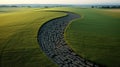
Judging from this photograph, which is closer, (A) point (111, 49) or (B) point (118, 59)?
(B) point (118, 59)

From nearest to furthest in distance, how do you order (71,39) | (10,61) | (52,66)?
(52,66) < (10,61) < (71,39)

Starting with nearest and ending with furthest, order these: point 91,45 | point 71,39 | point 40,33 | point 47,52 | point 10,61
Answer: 1. point 10,61
2. point 47,52
3. point 91,45
4. point 71,39
5. point 40,33

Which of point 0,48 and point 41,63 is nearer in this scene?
point 41,63

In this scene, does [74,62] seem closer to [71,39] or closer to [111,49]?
[111,49]

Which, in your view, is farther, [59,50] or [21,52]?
[59,50]

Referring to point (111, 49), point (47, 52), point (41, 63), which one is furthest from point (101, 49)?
point (41, 63)

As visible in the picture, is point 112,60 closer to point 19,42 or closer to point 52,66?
point 52,66

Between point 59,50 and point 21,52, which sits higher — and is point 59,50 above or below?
below

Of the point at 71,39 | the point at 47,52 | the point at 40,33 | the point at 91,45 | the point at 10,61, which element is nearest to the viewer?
the point at 10,61

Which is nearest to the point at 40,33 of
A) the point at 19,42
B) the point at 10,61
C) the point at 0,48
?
the point at 19,42
